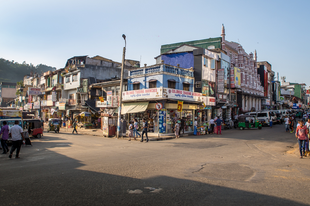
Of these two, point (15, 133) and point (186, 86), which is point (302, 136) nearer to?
point (15, 133)

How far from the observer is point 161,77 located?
25156 millimetres

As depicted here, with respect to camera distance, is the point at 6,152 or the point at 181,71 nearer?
the point at 6,152

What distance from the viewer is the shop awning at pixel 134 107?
24.8 m

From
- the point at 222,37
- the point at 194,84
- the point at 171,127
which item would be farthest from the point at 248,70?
the point at 171,127

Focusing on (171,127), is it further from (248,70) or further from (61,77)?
(61,77)

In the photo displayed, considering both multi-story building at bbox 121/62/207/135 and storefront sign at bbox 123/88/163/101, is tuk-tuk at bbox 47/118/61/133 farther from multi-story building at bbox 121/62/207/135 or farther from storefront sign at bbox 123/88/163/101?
storefront sign at bbox 123/88/163/101

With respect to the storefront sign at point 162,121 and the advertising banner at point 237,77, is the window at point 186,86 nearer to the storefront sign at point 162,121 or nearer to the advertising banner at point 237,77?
the storefront sign at point 162,121

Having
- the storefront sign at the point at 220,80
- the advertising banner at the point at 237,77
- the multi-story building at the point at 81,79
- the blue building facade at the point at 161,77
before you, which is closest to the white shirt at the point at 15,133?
the blue building facade at the point at 161,77

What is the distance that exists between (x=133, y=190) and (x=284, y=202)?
3428mm

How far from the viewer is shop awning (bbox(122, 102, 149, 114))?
81.4ft

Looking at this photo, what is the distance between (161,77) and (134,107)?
4632mm

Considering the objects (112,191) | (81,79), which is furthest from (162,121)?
(81,79)

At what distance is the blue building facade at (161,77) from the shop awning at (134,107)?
2.23 meters

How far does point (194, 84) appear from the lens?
29.4m
